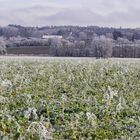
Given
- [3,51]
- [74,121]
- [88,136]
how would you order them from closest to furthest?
[88,136] < [74,121] < [3,51]

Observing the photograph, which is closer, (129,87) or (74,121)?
(74,121)

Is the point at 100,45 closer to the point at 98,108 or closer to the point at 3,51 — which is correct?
the point at 3,51

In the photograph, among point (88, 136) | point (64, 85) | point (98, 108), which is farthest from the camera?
point (64, 85)

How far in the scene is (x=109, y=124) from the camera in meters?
11.0

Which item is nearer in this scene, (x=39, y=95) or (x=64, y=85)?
(x=39, y=95)

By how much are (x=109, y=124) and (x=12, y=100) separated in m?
3.62

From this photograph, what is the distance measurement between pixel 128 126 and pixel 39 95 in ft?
17.4

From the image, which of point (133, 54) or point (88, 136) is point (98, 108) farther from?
point (133, 54)

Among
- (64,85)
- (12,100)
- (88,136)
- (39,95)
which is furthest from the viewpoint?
(64,85)

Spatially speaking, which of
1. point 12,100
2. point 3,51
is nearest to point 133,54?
point 3,51

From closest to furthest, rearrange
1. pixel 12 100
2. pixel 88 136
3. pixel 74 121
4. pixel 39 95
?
pixel 88 136
pixel 74 121
pixel 12 100
pixel 39 95

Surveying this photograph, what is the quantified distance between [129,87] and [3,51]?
283 feet

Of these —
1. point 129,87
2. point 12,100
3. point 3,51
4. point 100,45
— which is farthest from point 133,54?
point 12,100

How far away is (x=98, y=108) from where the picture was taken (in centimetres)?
1266
